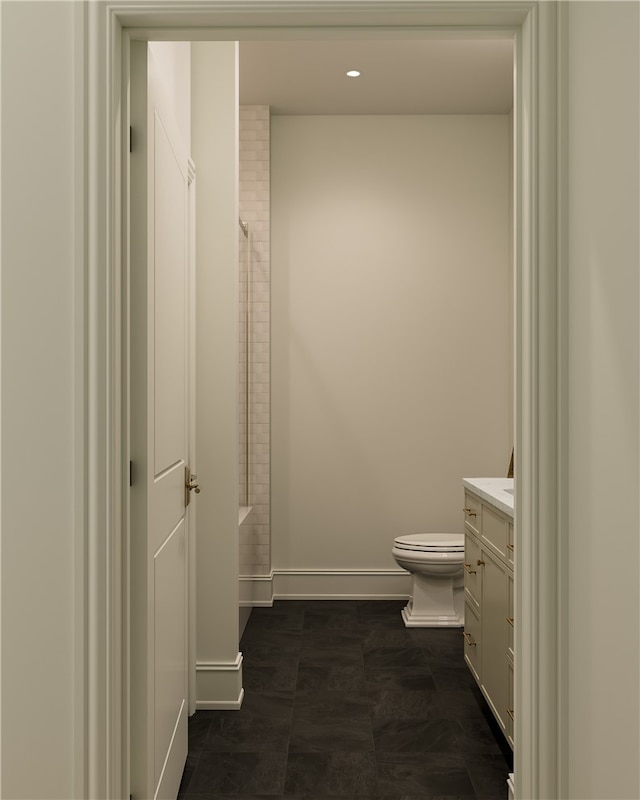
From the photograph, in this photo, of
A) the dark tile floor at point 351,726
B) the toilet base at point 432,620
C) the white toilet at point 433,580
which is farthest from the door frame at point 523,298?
the toilet base at point 432,620

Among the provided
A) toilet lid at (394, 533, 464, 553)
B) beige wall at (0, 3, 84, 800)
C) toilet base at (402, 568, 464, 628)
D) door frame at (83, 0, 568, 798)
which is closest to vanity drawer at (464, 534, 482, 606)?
Result: toilet lid at (394, 533, 464, 553)

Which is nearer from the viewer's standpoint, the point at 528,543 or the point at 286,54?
the point at 528,543

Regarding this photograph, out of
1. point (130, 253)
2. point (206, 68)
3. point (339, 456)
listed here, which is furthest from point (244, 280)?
point (130, 253)

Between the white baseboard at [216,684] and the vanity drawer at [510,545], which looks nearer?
the vanity drawer at [510,545]

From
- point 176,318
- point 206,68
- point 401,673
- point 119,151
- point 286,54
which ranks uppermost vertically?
point 286,54

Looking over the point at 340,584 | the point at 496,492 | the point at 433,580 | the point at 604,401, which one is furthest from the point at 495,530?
the point at 340,584

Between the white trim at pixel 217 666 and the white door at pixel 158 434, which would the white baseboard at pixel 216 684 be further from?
the white door at pixel 158 434

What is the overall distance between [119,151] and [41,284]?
1.13 feet

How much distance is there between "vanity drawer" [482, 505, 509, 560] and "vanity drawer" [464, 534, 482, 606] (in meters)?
0.17

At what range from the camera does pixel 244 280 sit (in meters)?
4.49

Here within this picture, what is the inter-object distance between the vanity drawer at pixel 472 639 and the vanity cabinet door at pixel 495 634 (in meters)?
0.11

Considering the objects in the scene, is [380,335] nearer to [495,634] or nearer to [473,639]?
[473,639]

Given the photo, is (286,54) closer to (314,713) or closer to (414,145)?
(414,145)

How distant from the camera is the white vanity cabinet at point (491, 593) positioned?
8.23 ft
